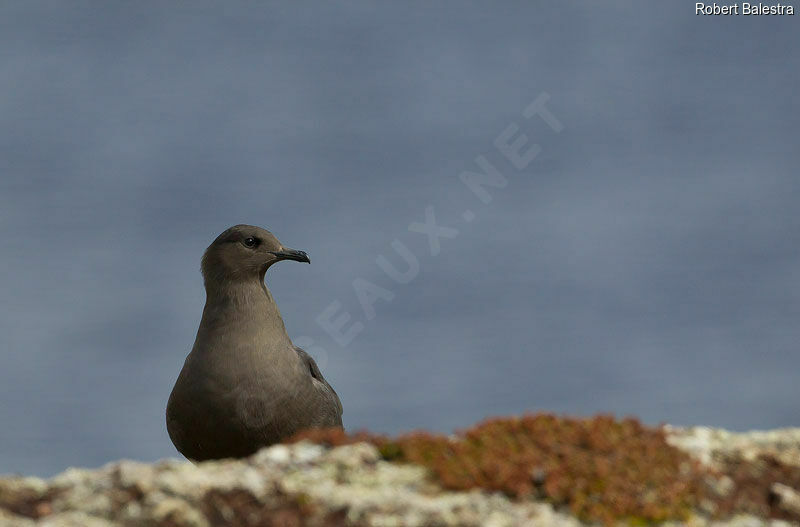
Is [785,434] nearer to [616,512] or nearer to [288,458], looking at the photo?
[616,512]

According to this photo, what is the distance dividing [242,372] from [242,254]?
1813 millimetres

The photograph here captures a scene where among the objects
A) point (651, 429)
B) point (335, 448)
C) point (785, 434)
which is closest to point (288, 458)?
point (335, 448)

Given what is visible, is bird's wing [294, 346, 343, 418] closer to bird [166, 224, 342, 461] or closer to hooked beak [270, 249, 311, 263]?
bird [166, 224, 342, 461]

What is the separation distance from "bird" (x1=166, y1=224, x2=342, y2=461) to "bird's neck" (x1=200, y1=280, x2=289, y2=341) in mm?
13

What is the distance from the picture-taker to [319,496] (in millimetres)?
8719

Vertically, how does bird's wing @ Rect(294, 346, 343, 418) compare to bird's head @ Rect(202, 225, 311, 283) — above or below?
below

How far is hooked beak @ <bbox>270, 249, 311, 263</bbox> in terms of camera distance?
44.9 feet

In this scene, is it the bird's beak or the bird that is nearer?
the bird

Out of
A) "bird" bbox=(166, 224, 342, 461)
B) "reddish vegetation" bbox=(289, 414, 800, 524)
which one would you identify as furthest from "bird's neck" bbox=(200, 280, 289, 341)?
"reddish vegetation" bbox=(289, 414, 800, 524)

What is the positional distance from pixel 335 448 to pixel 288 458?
517 mm

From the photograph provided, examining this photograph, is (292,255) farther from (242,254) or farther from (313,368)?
(313,368)

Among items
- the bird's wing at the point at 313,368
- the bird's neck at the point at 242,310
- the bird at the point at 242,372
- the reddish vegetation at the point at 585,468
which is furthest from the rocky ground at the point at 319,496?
the bird's wing at the point at 313,368

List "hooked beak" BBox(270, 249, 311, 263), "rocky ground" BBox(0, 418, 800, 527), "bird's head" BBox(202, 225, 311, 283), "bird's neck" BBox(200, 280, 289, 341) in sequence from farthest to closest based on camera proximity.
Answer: "hooked beak" BBox(270, 249, 311, 263) < "bird's head" BBox(202, 225, 311, 283) < "bird's neck" BBox(200, 280, 289, 341) < "rocky ground" BBox(0, 418, 800, 527)

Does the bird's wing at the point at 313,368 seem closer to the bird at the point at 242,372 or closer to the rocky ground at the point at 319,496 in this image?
the bird at the point at 242,372
